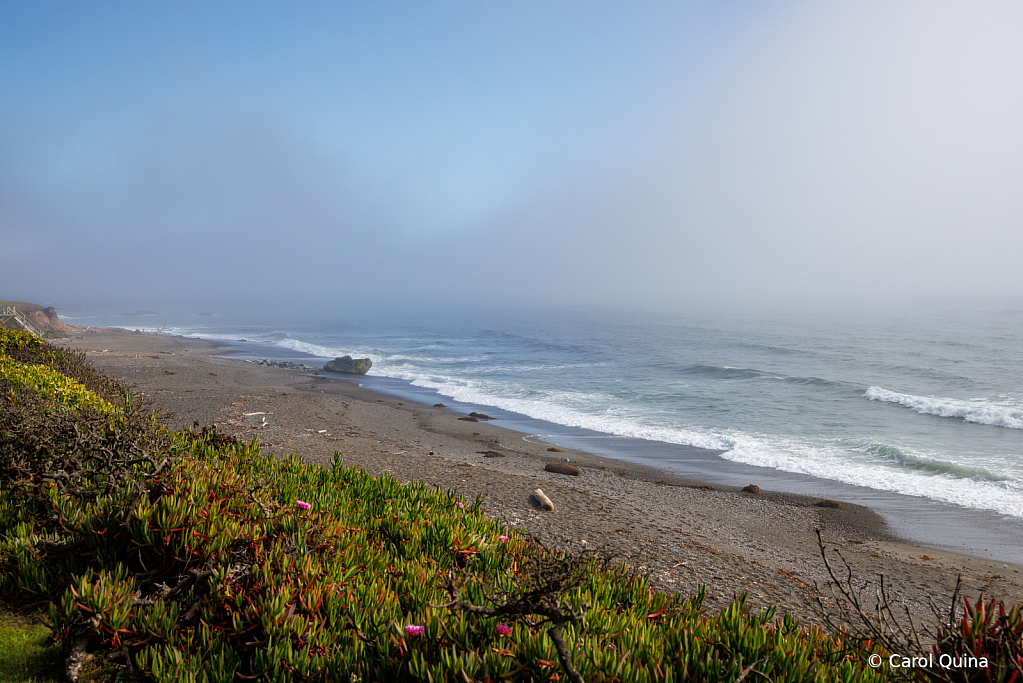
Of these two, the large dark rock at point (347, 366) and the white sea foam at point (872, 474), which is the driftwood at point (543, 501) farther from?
the large dark rock at point (347, 366)

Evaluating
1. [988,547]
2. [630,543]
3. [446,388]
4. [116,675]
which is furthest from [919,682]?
[446,388]

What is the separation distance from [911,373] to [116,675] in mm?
39140

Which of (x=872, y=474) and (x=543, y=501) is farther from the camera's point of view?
(x=872, y=474)

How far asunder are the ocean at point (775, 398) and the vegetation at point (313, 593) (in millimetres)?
10100

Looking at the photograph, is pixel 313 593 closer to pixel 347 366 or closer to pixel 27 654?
pixel 27 654

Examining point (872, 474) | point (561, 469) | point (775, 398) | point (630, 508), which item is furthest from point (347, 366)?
point (872, 474)

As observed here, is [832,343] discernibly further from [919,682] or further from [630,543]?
[919,682]

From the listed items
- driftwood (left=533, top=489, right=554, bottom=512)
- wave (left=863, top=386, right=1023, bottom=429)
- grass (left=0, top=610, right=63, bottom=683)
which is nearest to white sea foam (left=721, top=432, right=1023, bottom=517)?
wave (left=863, top=386, right=1023, bottom=429)

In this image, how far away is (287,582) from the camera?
3537 mm

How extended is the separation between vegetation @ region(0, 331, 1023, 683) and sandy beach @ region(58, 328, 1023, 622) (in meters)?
1.27

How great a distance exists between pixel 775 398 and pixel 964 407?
7002 millimetres

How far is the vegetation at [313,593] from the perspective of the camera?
2.77 m

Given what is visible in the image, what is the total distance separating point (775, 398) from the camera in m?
25.6

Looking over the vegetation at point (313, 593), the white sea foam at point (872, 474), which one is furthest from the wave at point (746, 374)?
the vegetation at point (313, 593)
